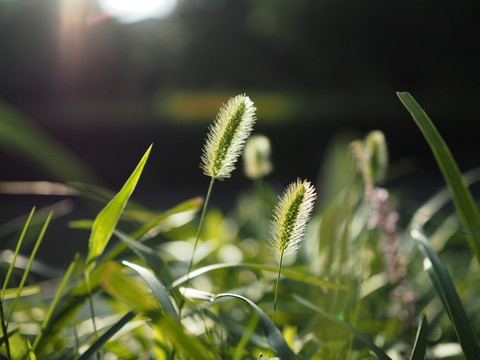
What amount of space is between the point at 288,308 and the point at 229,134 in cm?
59

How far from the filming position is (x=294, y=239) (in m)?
0.40

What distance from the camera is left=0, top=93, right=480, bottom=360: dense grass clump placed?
0.40 m

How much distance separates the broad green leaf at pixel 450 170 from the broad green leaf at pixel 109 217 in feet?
0.87

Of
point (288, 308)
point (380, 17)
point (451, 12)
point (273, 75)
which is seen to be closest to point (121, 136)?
point (273, 75)

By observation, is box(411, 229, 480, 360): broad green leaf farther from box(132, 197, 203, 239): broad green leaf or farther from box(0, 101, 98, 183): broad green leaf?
box(0, 101, 98, 183): broad green leaf

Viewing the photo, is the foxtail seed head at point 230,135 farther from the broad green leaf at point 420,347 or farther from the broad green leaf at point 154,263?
the broad green leaf at point 420,347

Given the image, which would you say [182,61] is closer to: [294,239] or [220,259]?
[220,259]

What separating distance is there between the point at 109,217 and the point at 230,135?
0.16 metres

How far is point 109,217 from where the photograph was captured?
48 cm

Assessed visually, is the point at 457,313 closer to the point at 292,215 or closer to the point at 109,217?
the point at 292,215

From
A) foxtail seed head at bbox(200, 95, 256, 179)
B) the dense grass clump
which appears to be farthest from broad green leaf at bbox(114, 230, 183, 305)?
foxtail seed head at bbox(200, 95, 256, 179)

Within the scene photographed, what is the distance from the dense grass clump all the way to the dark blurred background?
16.7ft

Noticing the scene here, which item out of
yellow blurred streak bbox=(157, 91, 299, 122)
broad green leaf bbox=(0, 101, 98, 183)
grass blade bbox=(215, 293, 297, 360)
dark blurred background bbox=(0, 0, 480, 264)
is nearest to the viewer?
grass blade bbox=(215, 293, 297, 360)

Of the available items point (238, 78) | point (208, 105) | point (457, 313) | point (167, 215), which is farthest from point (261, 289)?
point (238, 78)
